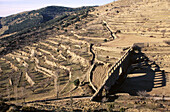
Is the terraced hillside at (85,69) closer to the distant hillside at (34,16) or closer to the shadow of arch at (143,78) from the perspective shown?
the shadow of arch at (143,78)

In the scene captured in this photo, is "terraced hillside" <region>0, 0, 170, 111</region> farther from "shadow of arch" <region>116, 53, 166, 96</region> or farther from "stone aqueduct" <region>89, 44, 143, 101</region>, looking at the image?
"stone aqueduct" <region>89, 44, 143, 101</region>

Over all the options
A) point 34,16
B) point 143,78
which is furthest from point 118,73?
point 34,16

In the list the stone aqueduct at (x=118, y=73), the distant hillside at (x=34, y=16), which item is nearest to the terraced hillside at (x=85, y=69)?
the stone aqueduct at (x=118, y=73)

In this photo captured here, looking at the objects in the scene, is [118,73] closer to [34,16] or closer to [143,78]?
[143,78]

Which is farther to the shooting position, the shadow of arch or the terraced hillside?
the shadow of arch

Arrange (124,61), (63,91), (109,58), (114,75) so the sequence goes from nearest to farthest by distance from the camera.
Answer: (63,91) → (114,75) → (124,61) → (109,58)

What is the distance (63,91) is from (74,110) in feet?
26.5

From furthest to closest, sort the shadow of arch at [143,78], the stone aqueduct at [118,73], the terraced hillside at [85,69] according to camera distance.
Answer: the shadow of arch at [143,78]
the terraced hillside at [85,69]
the stone aqueduct at [118,73]

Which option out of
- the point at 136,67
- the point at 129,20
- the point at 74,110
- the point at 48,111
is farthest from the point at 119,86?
the point at 129,20

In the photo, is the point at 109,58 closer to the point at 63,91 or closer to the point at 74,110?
the point at 63,91

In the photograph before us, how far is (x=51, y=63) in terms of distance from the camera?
3944 centimetres

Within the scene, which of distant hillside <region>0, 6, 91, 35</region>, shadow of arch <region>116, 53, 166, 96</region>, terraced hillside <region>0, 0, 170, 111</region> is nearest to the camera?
terraced hillside <region>0, 0, 170, 111</region>

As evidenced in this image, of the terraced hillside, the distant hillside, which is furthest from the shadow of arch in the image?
the distant hillside

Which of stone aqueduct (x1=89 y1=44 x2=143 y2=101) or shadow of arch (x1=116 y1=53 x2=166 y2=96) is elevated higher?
stone aqueduct (x1=89 y1=44 x2=143 y2=101)
